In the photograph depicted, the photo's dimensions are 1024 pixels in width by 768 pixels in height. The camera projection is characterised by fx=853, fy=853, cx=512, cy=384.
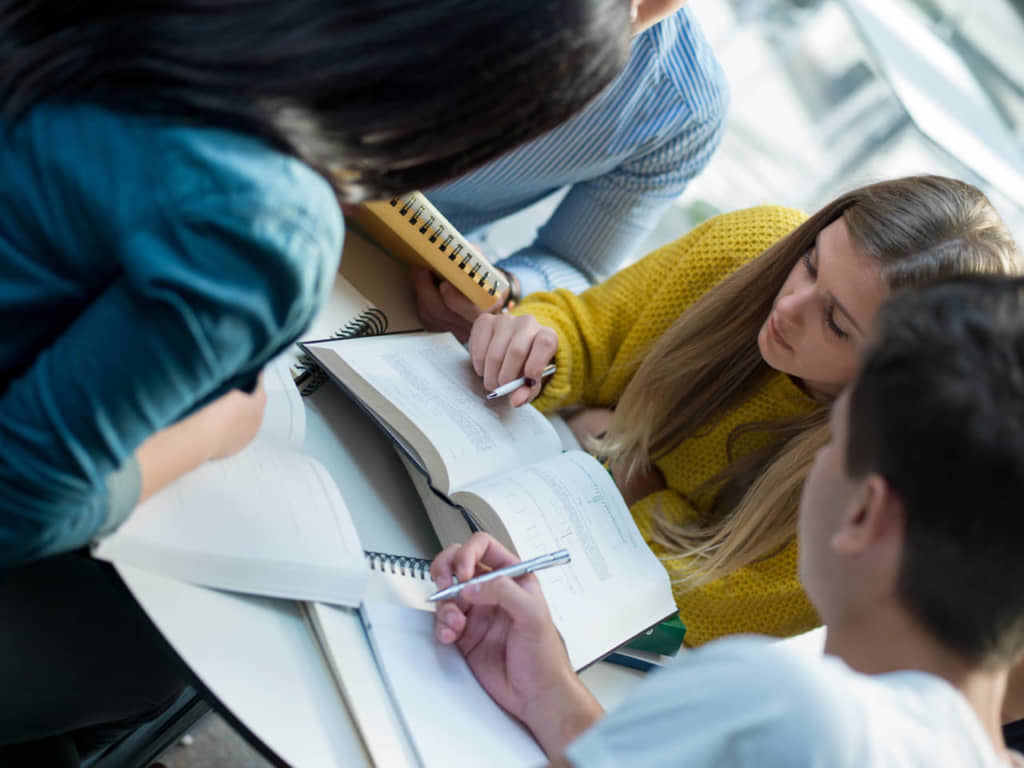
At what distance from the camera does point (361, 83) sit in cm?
48

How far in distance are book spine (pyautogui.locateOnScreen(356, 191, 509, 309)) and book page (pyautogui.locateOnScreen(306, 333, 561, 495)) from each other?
7 centimetres

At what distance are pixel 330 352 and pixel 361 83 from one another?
0.38 metres

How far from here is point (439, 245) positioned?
3.11 ft

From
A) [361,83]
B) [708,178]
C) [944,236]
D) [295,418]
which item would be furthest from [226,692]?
→ [708,178]

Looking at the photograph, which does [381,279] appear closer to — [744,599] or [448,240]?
[448,240]

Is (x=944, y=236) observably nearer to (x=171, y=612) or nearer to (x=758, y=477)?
(x=758, y=477)

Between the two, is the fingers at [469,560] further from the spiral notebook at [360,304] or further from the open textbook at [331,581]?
the spiral notebook at [360,304]

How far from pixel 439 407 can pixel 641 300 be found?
42 cm

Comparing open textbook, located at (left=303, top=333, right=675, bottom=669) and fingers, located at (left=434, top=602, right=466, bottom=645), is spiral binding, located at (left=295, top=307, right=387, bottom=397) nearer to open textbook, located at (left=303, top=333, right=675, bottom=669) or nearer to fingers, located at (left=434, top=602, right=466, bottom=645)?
open textbook, located at (left=303, top=333, right=675, bottom=669)

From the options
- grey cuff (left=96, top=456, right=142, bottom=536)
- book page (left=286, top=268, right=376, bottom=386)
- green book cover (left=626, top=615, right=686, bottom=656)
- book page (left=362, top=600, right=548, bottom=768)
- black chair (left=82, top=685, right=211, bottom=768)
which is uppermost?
grey cuff (left=96, top=456, right=142, bottom=536)

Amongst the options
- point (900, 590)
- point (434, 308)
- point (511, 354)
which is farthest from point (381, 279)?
point (900, 590)

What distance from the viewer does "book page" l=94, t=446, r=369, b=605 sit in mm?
586

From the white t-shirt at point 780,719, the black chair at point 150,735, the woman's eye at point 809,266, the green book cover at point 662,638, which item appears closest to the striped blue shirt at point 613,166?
the woman's eye at point 809,266

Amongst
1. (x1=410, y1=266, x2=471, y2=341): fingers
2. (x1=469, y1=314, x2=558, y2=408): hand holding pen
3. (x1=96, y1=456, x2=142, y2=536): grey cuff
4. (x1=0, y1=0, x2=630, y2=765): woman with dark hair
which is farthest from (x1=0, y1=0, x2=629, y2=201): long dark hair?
(x1=410, y1=266, x2=471, y2=341): fingers
